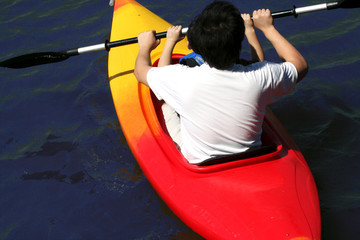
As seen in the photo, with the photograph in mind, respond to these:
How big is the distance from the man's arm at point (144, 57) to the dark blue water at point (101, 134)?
3.31 ft

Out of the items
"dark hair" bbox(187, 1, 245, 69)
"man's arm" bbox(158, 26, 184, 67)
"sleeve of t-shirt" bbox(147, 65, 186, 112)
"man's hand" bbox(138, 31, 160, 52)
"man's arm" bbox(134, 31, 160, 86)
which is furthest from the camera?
"man's hand" bbox(138, 31, 160, 52)

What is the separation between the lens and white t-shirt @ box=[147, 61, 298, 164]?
2.19 m

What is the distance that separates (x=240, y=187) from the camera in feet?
8.25

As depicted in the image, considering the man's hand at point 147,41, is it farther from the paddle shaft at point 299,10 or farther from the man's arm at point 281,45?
the paddle shaft at point 299,10

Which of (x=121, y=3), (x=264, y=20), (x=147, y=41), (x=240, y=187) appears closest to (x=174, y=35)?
(x=147, y=41)

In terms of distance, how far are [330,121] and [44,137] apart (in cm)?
266

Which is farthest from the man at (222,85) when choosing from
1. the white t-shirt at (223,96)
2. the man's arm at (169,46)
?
the man's arm at (169,46)

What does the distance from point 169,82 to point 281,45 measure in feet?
2.50

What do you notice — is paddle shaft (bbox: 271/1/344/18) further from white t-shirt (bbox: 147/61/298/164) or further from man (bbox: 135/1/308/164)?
white t-shirt (bbox: 147/61/298/164)

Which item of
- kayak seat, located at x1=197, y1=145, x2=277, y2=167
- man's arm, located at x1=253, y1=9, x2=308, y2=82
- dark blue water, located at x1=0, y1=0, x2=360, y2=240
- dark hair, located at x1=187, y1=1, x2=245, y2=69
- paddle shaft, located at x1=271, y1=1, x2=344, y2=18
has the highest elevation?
dark hair, located at x1=187, y1=1, x2=245, y2=69

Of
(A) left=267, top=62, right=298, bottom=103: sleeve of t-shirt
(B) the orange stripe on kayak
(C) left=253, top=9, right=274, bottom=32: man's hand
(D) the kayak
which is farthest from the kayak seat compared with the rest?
(B) the orange stripe on kayak

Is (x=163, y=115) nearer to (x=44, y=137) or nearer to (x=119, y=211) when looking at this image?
(x=119, y=211)

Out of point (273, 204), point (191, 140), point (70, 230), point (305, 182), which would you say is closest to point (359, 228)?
point (305, 182)

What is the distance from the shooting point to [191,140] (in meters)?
2.55
